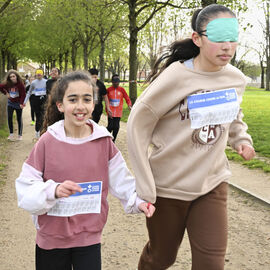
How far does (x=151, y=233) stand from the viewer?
279 cm

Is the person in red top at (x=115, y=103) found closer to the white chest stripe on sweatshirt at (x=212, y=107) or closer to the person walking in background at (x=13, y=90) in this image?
the person walking in background at (x=13, y=90)

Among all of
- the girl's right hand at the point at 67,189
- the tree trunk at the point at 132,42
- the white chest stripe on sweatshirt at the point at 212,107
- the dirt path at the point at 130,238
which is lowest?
the dirt path at the point at 130,238

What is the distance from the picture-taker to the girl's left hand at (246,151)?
2766 millimetres

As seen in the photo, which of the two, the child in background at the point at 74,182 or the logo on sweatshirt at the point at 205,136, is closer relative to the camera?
the child in background at the point at 74,182

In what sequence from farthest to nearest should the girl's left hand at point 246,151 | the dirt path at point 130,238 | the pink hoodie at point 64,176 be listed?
1. the dirt path at point 130,238
2. the girl's left hand at point 246,151
3. the pink hoodie at point 64,176

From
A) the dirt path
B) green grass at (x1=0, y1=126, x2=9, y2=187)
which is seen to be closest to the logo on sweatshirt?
the dirt path

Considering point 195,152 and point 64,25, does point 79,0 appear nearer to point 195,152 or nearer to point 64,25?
point 64,25

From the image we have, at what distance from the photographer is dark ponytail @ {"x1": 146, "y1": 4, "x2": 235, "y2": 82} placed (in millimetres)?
2617

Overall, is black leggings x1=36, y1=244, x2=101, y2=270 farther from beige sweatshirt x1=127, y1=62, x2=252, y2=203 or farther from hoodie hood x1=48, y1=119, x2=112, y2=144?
hoodie hood x1=48, y1=119, x2=112, y2=144

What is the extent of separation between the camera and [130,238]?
167 inches

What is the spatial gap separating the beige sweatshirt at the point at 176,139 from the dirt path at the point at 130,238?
1367 mm

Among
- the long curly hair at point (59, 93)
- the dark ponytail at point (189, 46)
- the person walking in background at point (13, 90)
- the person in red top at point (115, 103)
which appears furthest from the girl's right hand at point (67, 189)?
the person walking in background at point (13, 90)

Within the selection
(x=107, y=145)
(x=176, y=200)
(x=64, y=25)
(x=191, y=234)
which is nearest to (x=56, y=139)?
(x=107, y=145)

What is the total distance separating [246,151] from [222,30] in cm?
85
